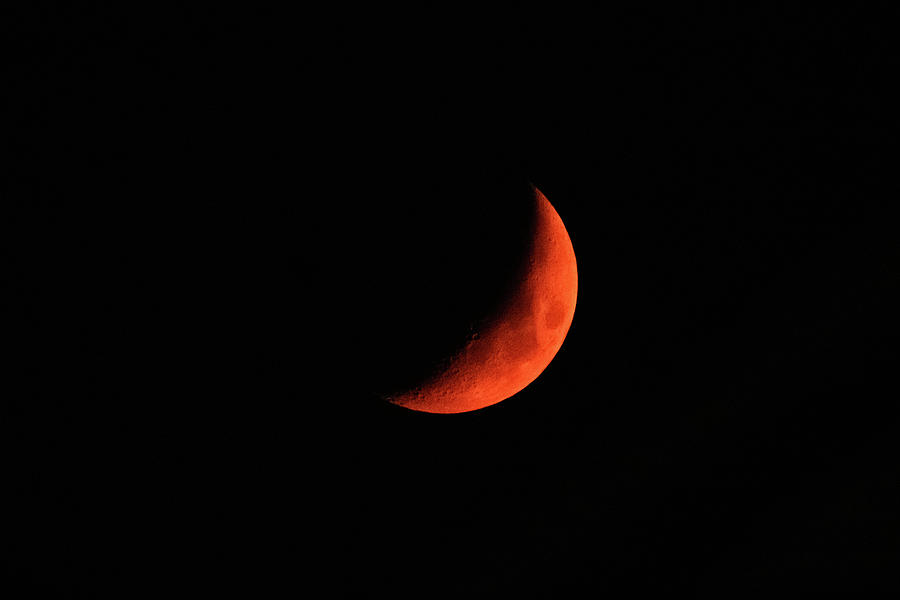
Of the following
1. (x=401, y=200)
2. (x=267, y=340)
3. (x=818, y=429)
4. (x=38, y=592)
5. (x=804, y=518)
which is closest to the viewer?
(x=401, y=200)

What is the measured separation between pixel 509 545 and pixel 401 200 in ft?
5.73

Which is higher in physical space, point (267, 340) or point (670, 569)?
point (267, 340)

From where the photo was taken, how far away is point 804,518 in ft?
6.44

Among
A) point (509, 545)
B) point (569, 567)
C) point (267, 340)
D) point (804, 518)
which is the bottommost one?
point (804, 518)

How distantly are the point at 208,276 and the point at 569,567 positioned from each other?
6.05 ft

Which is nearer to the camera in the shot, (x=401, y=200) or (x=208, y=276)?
(x=401, y=200)

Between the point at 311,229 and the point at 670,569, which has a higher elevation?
the point at 311,229

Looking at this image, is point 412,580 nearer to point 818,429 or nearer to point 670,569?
point 670,569

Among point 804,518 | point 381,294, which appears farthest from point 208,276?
point 804,518

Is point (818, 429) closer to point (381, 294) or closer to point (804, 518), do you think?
point (804, 518)

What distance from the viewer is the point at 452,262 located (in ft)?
4.06

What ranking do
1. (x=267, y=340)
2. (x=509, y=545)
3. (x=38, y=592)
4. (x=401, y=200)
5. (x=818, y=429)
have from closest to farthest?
1. (x=401, y=200)
2. (x=267, y=340)
3. (x=818, y=429)
4. (x=509, y=545)
5. (x=38, y=592)

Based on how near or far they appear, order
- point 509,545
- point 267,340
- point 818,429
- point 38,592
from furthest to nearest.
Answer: point 38,592
point 509,545
point 818,429
point 267,340

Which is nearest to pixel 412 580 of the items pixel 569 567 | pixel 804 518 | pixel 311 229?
pixel 569 567
